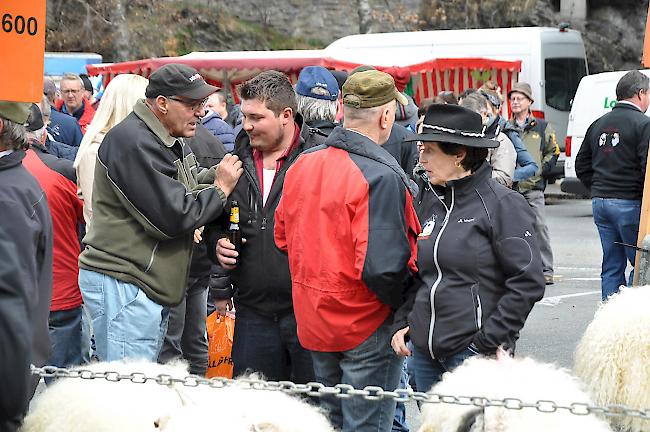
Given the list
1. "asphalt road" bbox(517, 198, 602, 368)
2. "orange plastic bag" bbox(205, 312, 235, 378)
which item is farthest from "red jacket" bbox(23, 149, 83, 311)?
"asphalt road" bbox(517, 198, 602, 368)

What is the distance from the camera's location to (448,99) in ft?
30.4

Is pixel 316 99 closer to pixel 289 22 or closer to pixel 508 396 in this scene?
pixel 508 396

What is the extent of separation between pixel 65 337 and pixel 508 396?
3.48 metres

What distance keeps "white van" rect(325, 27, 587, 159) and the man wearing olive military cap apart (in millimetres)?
15347

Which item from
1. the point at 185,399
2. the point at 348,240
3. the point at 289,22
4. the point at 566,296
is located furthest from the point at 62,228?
the point at 289,22

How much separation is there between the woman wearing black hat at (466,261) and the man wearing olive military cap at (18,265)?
5.03ft

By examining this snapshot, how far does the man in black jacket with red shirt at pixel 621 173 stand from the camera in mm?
8594

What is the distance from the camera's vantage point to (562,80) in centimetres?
2050

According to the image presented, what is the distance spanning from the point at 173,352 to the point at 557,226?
11726 millimetres

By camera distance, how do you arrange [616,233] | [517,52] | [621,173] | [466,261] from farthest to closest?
[517,52] → [616,233] → [621,173] → [466,261]

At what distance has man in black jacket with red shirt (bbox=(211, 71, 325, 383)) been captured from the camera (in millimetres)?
4785

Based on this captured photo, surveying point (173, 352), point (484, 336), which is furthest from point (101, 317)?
point (484, 336)

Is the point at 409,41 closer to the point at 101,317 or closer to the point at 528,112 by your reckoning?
the point at 528,112

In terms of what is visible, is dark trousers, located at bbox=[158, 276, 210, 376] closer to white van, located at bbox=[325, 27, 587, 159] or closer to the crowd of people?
the crowd of people
